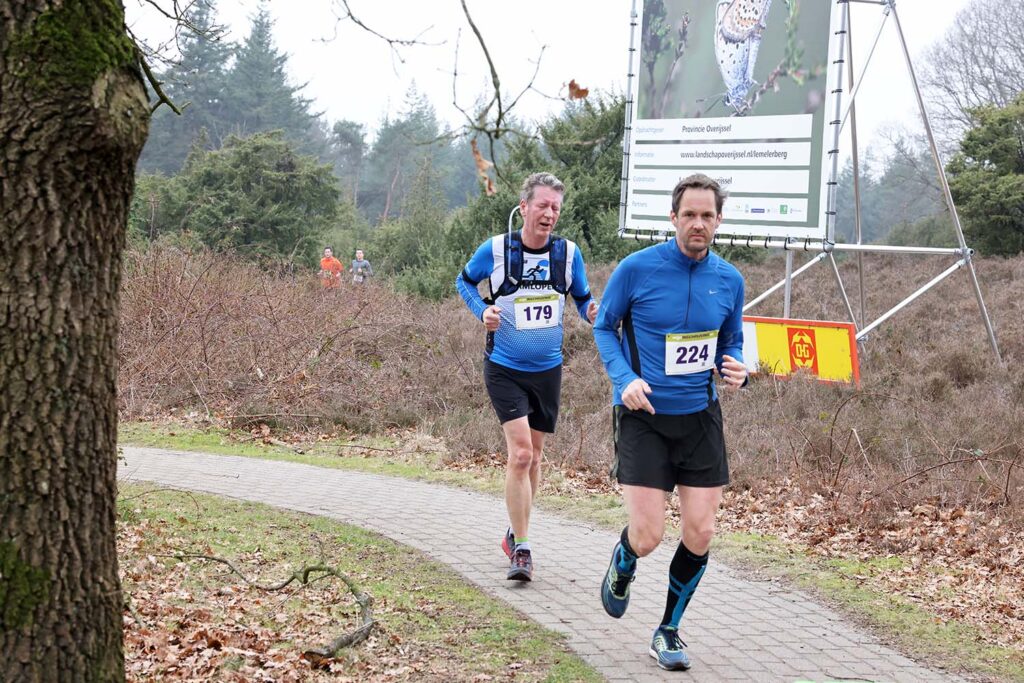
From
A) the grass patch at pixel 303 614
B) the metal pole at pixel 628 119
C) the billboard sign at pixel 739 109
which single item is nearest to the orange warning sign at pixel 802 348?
the billboard sign at pixel 739 109

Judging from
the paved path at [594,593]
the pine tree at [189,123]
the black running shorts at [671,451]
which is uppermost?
the pine tree at [189,123]

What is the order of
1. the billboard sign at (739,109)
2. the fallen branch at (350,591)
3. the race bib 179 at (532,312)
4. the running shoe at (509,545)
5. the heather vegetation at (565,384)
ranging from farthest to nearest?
the billboard sign at (739,109)
the heather vegetation at (565,384)
the running shoe at (509,545)
the race bib 179 at (532,312)
the fallen branch at (350,591)

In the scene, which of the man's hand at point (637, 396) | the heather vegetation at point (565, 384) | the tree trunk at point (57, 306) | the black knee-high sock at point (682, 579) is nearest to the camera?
the tree trunk at point (57, 306)

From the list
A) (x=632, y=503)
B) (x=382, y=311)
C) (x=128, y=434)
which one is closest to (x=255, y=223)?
(x=382, y=311)

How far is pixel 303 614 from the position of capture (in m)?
5.45

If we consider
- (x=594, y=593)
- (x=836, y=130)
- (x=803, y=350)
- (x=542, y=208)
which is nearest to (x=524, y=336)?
(x=542, y=208)

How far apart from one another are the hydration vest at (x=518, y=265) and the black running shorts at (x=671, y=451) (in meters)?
1.70

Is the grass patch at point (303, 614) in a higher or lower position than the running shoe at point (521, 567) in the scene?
lower

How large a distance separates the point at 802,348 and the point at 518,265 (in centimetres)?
881

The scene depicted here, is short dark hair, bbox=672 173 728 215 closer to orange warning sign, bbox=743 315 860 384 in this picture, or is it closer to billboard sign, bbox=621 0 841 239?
orange warning sign, bbox=743 315 860 384

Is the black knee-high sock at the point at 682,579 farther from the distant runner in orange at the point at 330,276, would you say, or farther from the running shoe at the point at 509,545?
the distant runner in orange at the point at 330,276

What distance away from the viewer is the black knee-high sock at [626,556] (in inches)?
203

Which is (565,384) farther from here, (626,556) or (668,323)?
(668,323)

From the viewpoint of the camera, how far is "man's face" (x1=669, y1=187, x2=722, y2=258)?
4918mm
